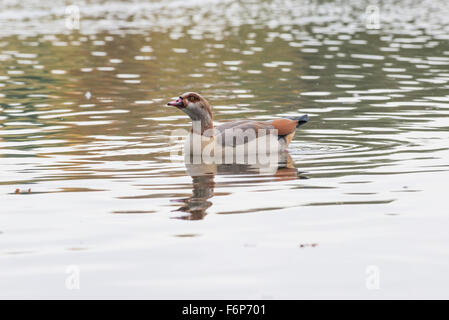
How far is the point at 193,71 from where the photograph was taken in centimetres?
3027

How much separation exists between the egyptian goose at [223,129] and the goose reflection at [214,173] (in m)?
0.37

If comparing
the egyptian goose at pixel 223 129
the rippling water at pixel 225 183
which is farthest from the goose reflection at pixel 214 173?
the egyptian goose at pixel 223 129

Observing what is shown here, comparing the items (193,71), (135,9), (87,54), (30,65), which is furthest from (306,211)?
(135,9)

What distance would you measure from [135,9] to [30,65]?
3036 cm

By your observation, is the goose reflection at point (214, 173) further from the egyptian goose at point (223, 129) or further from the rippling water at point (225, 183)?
the egyptian goose at point (223, 129)

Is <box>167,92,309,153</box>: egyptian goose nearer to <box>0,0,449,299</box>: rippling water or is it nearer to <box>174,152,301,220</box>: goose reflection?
<box>174,152,301,220</box>: goose reflection

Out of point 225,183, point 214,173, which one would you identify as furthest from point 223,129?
point 225,183

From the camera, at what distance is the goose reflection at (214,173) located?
11703 mm

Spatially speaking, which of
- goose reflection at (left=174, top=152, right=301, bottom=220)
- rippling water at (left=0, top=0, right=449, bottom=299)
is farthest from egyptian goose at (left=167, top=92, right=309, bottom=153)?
rippling water at (left=0, top=0, right=449, bottom=299)

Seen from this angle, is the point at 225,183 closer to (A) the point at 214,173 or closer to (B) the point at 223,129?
(A) the point at 214,173

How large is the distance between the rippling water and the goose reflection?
6cm

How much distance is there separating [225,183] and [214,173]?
86 cm

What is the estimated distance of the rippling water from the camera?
8641 mm

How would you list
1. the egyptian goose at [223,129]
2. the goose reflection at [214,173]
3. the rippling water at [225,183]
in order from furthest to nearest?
the egyptian goose at [223,129]
the goose reflection at [214,173]
the rippling water at [225,183]
